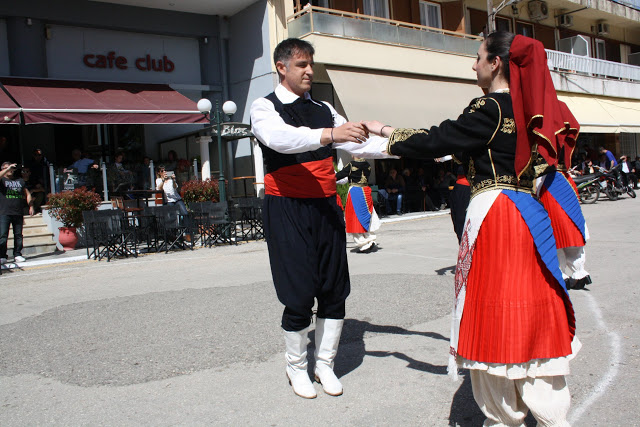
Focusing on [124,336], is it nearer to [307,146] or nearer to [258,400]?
[258,400]

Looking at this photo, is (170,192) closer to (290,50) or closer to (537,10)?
(290,50)

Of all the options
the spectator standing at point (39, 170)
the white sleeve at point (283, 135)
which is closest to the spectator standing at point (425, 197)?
the spectator standing at point (39, 170)

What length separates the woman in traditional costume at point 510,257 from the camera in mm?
2641

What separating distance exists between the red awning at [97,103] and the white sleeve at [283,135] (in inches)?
483

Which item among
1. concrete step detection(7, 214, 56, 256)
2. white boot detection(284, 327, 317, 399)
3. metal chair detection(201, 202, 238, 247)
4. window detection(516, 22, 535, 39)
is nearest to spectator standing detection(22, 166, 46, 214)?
concrete step detection(7, 214, 56, 256)

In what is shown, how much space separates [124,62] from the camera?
17.2 meters

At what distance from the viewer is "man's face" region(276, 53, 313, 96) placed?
3.61 m

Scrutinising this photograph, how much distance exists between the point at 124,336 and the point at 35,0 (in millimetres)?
13837

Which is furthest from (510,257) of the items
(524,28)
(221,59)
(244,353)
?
(524,28)

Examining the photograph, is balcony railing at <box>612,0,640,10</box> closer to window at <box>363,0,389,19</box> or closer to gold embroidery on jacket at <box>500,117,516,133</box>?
window at <box>363,0,389,19</box>

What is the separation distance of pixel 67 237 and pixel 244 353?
996 centimetres

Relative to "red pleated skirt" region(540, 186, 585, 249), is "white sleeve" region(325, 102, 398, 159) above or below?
above

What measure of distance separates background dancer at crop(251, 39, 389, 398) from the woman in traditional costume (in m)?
0.84

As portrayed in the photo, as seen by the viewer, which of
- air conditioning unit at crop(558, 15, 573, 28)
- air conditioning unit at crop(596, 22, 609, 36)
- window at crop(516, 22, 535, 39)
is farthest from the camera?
air conditioning unit at crop(596, 22, 609, 36)
